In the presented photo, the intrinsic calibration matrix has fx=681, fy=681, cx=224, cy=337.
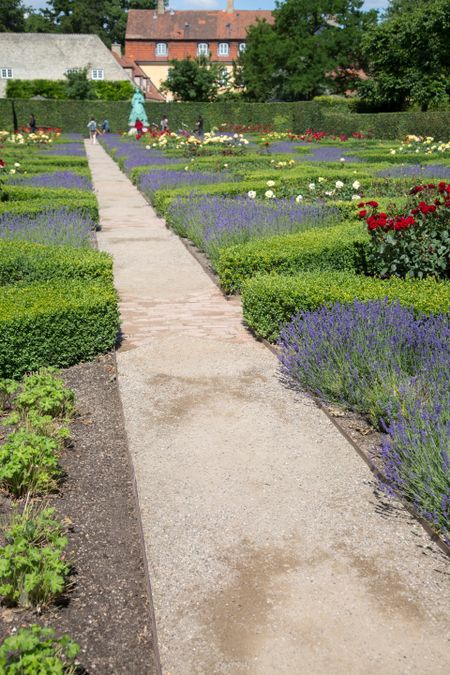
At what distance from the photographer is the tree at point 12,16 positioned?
77425 mm

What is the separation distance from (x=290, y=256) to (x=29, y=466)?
444cm

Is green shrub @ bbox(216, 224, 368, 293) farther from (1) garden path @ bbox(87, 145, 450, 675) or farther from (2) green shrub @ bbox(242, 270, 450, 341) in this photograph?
(1) garden path @ bbox(87, 145, 450, 675)

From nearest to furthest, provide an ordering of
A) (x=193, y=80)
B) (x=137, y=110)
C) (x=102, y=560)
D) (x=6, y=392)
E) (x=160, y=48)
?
(x=102, y=560)
(x=6, y=392)
(x=137, y=110)
(x=193, y=80)
(x=160, y=48)

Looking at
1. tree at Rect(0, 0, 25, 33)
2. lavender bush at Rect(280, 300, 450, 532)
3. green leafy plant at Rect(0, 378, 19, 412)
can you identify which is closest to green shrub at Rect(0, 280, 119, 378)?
green leafy plant at Rect(0, 378, 19, 412)

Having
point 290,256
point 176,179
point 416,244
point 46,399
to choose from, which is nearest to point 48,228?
point 290,256

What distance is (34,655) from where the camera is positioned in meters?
2.33

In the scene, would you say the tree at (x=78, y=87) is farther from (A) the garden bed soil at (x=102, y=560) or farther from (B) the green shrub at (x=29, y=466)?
(B) the green shrub at (x=29, y=466)

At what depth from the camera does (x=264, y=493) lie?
146 inches

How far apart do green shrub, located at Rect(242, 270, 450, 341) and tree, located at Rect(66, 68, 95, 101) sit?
1925 inches

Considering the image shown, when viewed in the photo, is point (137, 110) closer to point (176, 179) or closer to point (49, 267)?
point (176, 179)

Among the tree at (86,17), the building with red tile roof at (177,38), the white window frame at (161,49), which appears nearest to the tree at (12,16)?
the tree at (86,17)

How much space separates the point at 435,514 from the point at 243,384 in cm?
218

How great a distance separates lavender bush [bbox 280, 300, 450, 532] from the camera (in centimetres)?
354

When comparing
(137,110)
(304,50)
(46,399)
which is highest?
(304,50)
